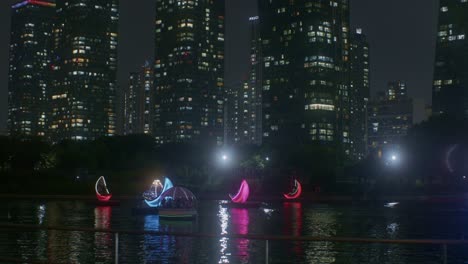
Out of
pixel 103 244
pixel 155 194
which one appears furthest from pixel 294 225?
pixel 155 194

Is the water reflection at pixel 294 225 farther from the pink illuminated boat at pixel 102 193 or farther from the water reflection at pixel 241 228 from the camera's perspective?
the pink illuminated boat at pixel 102 193

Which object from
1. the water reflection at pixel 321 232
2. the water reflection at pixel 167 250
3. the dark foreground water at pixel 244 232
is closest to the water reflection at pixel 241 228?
the dark foreground water at pixel 244 232

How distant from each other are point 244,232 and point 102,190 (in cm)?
3370

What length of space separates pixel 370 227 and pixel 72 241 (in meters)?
16.7

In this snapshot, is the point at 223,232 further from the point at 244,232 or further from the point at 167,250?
the point at 167,250

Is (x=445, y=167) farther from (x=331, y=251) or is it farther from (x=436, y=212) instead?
(x=331, y=251)

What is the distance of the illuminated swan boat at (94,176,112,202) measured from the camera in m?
62.3

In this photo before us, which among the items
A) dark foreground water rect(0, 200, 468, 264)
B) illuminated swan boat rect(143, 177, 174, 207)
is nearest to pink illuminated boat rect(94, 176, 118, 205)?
illuminated swan boat rect(143, 177, 174, 207)

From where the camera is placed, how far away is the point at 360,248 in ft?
88.9

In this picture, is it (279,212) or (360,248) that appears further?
(279,212)

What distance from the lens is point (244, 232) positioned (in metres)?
34.3

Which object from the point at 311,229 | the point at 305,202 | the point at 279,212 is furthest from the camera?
the point at 305,202

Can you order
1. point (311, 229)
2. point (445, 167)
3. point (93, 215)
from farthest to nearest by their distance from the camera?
point (445, 167)
point (93, 215)
point (311, 229)

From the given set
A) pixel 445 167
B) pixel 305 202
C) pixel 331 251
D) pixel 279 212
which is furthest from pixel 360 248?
pixel 445 167
